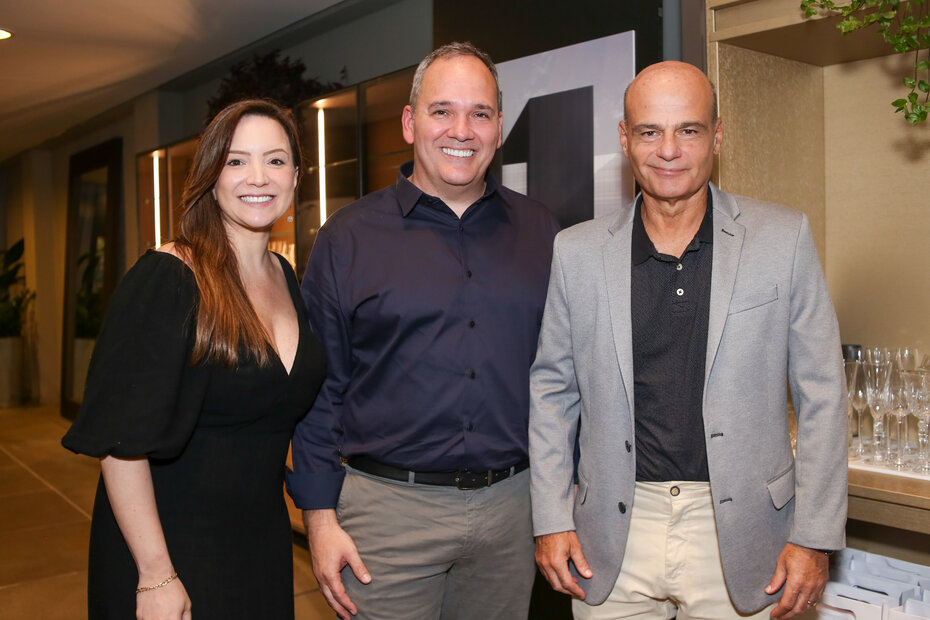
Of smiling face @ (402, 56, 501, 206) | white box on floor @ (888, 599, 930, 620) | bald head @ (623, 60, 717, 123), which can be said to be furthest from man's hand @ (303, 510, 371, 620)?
white box on floor @ (888, 599, 930, 620)

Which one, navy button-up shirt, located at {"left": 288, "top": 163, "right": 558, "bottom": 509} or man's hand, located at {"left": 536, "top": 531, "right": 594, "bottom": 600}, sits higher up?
navy button-up shirt, located at {"left": 288, "top": 163, "right": 558, "bottom": 509}

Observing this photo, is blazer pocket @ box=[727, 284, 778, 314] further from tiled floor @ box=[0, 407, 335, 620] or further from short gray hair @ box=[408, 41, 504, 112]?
tiled floor @ box=[0, 407, 335, 620]

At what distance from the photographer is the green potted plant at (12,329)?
10305mm

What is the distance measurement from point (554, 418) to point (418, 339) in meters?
0.40

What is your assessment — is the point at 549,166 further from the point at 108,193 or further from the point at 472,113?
the point at 108,193

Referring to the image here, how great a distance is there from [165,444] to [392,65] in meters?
3.34

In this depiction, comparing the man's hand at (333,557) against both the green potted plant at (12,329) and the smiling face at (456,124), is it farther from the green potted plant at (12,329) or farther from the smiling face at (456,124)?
the green potted plant at (12,329)

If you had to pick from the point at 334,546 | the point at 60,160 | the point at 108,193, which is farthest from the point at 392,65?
the point at 60,160

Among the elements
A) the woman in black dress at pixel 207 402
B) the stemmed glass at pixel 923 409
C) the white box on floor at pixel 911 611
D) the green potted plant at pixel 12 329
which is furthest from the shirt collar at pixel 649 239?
the green potted plant at pixel 12 329

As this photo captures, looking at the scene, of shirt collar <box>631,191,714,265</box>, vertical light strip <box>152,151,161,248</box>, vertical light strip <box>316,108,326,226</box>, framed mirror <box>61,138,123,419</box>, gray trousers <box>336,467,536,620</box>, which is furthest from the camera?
framed mirror <box>61,138,123,419</box>

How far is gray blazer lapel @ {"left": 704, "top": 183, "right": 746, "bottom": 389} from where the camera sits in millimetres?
1709

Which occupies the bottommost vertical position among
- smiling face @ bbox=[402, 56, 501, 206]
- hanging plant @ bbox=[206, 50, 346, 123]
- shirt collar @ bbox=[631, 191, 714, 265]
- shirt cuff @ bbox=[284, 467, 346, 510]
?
shirt cuff @ bbox=[284, 467, 346, 510]

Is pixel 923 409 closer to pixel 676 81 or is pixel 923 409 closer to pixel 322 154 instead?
pixel 676 81

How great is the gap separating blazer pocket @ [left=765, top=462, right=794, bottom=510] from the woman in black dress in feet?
3.52
